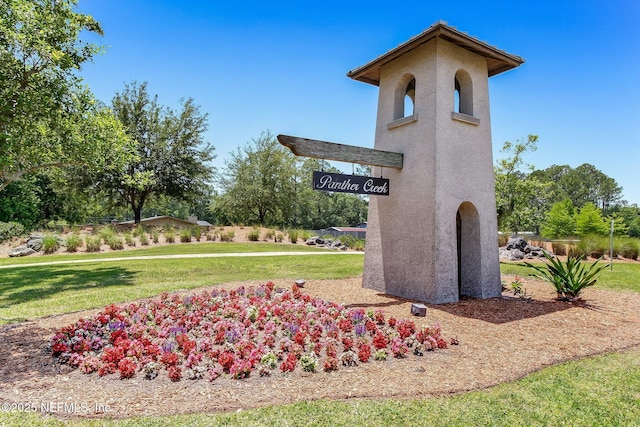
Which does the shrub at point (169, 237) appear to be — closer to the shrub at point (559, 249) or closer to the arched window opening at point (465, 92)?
the arched window opening at point (465, 92)

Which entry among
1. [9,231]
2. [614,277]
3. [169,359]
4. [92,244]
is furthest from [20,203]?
[614,277]

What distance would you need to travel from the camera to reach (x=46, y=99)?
237 inches

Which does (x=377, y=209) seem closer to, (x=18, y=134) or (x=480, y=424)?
(x=480, y=424)

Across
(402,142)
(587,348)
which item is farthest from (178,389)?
(402,142)

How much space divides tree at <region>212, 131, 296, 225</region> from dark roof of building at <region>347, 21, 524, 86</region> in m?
25.0

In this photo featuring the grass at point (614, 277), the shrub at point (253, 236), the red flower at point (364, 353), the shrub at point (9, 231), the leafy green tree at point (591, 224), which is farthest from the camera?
the leafy green tree at point (591, 224)

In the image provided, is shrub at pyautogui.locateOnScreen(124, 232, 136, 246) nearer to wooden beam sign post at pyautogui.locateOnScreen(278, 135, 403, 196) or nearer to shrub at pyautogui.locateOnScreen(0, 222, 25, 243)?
shrub at pyautogui.locateOnScreen(0, 222, 25, 243)

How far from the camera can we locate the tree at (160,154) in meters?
26.6

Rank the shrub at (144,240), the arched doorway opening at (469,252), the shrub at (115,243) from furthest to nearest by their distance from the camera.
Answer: the shrub at (144,240) < the shrub at (115,243) < the arched doorway opening at (469,252)

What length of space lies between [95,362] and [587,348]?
237 inches

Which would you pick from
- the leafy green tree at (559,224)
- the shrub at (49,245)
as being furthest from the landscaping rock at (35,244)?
the leafy green tree at (559,224)

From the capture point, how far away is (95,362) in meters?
3.97

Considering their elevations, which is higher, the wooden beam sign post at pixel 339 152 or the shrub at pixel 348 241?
the wooden beam sign post at pixel 339 152

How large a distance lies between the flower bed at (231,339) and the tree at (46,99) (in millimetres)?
2967
